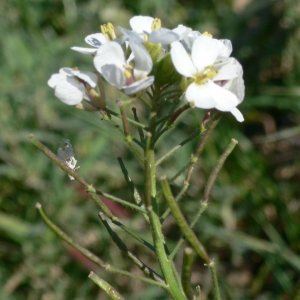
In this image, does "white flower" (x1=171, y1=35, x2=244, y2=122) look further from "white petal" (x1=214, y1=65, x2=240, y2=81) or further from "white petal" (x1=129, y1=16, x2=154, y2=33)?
"white petal" (x1=129, y1=16, x2=154, y2=33)

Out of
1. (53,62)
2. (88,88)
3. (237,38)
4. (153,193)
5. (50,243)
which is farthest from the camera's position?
(237,38)

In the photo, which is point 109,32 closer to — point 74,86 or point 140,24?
point 140,24

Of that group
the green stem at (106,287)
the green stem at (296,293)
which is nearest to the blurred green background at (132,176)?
the green stem at (296,293)

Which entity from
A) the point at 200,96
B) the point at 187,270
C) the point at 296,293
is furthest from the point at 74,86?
the point at 296,293

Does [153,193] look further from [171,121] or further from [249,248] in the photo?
[249,248]

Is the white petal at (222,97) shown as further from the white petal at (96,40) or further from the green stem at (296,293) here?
the green stem at (296,293)

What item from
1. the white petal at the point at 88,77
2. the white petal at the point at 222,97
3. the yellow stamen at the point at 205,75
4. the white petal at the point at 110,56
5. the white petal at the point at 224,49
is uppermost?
the white petal at the point at 110,56

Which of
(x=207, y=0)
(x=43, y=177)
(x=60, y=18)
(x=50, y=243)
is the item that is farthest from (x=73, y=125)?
(x=207, y=0)
